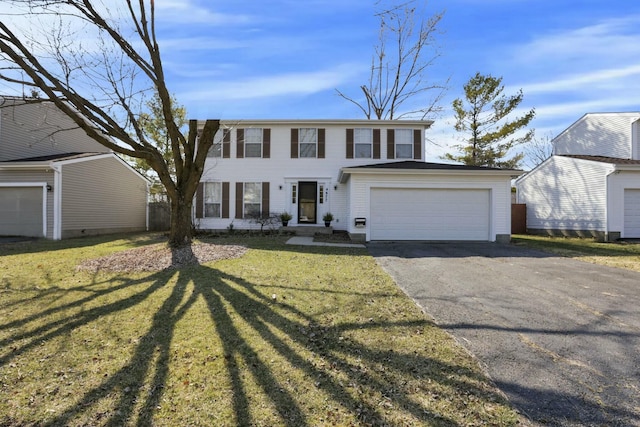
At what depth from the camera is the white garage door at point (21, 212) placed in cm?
1359

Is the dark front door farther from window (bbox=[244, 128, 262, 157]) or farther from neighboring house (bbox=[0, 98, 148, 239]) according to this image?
neighboring house (bbox=[0, 98, 148, 239])

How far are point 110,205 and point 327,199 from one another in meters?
10.3

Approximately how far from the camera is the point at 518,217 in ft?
61.8

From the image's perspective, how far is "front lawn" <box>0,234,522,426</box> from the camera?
101 inches

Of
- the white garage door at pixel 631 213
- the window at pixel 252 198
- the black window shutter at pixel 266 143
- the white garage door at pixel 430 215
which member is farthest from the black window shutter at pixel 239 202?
the white garage door at pixel 631 213

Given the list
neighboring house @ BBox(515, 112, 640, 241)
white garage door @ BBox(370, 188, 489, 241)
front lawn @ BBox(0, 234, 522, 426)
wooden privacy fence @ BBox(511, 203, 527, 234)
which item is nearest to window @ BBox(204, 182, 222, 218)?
white garage door @ BBox(370, 188, 489, 241)

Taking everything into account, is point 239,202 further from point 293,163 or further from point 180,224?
point 180,224

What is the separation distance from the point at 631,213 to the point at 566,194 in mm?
2755

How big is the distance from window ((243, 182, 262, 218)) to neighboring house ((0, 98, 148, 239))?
21.9 feet

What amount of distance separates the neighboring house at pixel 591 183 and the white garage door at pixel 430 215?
18.6 ft

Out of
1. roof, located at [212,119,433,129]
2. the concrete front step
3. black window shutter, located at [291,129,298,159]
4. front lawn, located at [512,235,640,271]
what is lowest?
front lawn, located at [512,235,640,271]

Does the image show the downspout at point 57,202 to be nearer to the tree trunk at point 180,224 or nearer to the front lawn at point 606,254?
the tree trunk at point 180,224

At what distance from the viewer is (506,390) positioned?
2777 mm

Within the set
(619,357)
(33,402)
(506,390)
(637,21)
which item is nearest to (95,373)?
A: (33,402)
